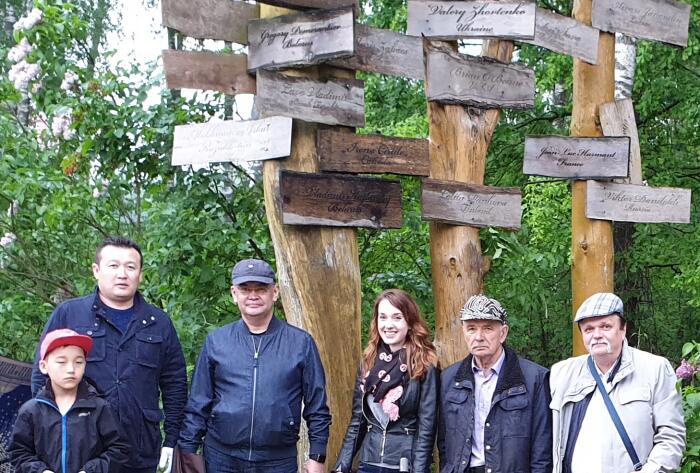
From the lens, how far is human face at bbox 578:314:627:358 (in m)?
3.88

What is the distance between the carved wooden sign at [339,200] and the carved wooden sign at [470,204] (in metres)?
0.26

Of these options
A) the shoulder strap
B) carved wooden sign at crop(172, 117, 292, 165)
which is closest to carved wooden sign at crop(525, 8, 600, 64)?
carved wooden sign at crop(172, 117, 292, 165)

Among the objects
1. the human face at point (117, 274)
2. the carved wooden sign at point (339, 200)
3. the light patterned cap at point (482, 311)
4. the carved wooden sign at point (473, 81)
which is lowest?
the light patterned cap at point (482, 311)

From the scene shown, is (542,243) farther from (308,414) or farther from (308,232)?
(308,414)

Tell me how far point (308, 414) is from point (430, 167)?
1.90 m

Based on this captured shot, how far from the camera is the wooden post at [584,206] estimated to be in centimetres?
613

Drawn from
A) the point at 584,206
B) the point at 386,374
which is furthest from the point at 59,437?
the point at 584,206

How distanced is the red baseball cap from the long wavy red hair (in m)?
1.29

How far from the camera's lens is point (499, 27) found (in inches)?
219

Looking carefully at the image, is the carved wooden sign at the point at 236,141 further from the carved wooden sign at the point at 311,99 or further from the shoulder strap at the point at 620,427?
the shoulder strap at the point at 620,427

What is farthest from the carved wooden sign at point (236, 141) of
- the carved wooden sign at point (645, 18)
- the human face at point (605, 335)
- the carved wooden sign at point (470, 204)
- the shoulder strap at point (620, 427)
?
the carved wooden sign at point (645, 18)

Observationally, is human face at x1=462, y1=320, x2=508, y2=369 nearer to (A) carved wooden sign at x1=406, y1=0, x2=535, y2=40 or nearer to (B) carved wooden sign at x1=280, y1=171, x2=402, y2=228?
(B) carved wooden sign at x1=280, y1=171, x2=402, y2=228

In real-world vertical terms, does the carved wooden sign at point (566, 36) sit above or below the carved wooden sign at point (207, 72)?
above

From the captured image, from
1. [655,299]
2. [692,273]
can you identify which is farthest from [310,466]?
[655,299]
